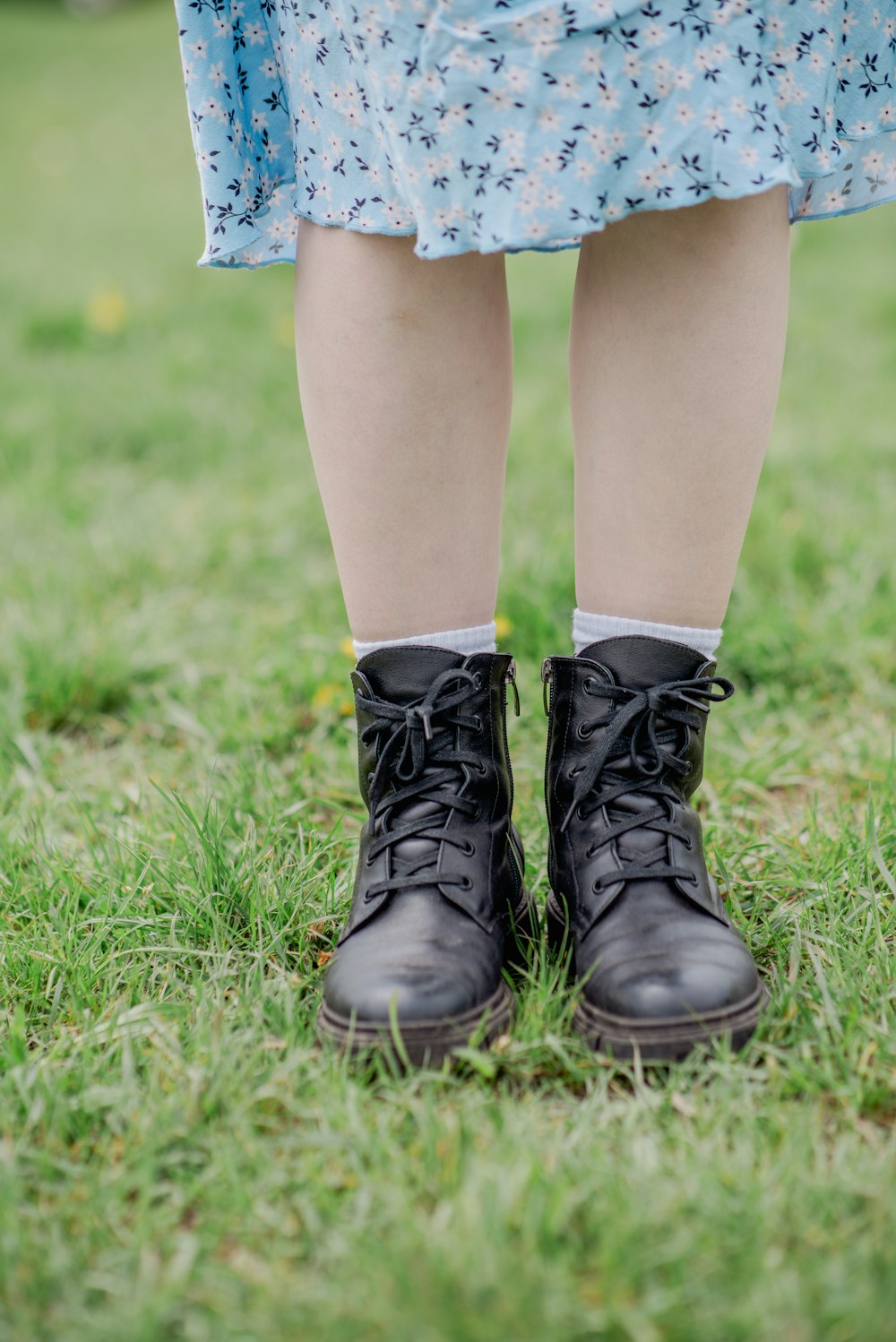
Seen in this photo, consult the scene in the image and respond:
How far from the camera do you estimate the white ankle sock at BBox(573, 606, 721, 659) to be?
3.48 feet

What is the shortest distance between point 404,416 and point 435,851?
40cm

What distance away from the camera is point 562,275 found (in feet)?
13.0

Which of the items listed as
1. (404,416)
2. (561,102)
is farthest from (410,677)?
(561,102)

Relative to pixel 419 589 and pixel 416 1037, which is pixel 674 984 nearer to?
pixel 416 1037

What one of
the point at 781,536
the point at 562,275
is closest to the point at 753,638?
the point at 781,536

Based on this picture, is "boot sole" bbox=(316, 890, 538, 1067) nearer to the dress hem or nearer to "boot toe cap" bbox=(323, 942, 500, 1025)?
"boot toe cap" bbox=(323, 942, 500, 1025)

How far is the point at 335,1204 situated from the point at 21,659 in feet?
3.63

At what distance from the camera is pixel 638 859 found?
102cm

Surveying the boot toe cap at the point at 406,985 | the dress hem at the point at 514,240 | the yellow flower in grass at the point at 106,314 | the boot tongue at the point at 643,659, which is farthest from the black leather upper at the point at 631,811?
the yellow flower in grass at the point at 106,314

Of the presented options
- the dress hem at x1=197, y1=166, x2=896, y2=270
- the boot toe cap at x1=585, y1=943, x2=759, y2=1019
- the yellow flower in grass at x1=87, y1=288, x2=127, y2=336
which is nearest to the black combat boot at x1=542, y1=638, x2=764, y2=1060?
the boot toe cap at x1=585, y1=943, x2=759, y2=1019

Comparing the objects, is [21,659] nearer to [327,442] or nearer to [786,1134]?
[327,442]

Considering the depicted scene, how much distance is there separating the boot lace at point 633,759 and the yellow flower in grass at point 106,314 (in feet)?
8.87

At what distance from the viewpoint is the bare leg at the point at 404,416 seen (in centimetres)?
98

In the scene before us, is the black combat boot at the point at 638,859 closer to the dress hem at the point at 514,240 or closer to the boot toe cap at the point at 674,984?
the boot toe cap at the point at 674,984
